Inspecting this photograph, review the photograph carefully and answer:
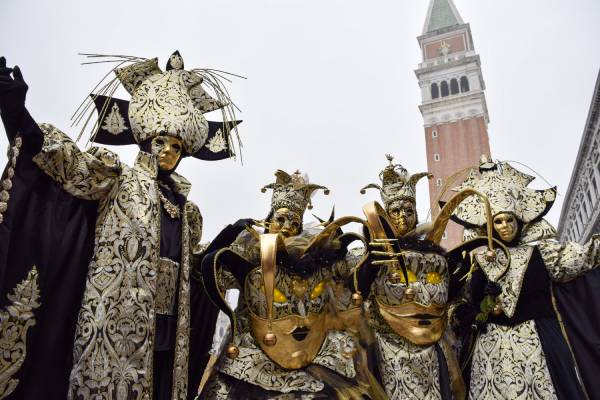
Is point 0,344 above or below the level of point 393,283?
below

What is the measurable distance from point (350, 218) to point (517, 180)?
226 centimetres

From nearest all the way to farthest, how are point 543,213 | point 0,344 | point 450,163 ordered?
point 0,344 → point 543,213 → point 450,163

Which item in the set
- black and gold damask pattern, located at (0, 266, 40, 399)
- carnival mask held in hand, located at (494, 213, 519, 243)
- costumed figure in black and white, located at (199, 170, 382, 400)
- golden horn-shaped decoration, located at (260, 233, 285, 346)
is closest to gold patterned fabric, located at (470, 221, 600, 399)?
carnival mask held in hand, located at (494, 213, 519, 243)

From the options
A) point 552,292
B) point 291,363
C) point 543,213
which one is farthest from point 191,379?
point 543,213

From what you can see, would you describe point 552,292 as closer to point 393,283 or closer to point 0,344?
point 393,283

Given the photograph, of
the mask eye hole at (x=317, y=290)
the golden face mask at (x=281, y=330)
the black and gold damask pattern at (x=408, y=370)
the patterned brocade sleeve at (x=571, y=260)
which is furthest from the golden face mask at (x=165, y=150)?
the patterned brocade sleeve at (x=571, y=260)

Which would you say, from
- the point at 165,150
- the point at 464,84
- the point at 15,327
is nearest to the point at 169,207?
the point at 165,150

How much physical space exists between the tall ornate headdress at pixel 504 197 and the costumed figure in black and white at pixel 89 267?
109 inches

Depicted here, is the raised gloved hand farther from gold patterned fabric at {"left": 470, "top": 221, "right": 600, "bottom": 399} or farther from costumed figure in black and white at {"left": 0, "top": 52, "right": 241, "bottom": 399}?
gold patterned fabric at {"left": 470, "top": 221, "right": 600, "bottom": 399}

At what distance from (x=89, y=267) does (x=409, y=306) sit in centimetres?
234

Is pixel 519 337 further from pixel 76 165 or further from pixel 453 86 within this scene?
pixel 453 86

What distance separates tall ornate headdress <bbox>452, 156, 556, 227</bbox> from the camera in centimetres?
462

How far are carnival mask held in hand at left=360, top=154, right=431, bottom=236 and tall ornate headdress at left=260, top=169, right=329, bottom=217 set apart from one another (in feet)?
1.90

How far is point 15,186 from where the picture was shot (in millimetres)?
2699
